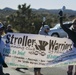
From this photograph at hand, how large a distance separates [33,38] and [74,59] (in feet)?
3.93

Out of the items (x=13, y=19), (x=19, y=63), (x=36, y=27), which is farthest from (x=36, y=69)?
(x=13, y=19)

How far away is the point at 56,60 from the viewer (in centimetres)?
941

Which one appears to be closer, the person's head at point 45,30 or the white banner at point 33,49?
the white banner at point 33,49

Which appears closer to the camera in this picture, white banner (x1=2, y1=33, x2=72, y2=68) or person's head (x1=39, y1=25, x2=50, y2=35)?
white banner (x1=2, y1=33, x2=72, y2=68)

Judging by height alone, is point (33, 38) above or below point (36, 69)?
above

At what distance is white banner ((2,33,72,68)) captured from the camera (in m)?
9.54

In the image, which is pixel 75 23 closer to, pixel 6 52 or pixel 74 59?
pixel 74 59

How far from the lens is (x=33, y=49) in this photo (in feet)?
31.9

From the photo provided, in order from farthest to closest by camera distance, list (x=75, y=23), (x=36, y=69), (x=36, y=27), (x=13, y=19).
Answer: (x=13, y=19)
(x=36, y=27)
(x=36, y=69)
(x=75, y=23)

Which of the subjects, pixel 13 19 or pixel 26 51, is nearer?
pixel 26 51

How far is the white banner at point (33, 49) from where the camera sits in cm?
954

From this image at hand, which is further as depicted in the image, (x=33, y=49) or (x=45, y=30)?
(x=45, y=30)

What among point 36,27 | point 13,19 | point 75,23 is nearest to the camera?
point 75,23

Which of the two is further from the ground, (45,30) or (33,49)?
(33,49)
